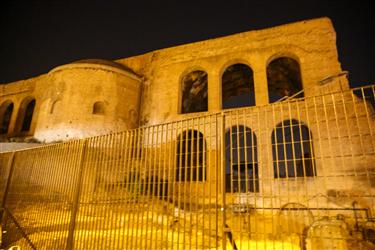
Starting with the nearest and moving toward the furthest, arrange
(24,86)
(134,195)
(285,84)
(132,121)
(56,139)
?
1. (134,195)
2. (56,139)
3. (132,121)
4. (285,84)
5. (24,86)

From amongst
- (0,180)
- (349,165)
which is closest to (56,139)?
(0,180)

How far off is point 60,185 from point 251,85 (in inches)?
598

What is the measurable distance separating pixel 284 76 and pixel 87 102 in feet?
38.9

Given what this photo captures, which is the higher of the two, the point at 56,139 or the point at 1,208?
the point at 56,139

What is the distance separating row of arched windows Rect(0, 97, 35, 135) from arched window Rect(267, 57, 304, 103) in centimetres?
1794

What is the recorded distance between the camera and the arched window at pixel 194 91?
16234 millimetres

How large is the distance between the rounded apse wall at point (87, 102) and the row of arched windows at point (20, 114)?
544 centimetres

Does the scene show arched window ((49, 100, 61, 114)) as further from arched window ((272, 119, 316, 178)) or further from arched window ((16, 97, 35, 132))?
arched window ((272, 119, 316, 178))

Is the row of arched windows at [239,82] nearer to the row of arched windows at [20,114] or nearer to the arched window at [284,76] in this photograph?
the arched window at [284,76]

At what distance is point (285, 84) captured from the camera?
56.9 ft

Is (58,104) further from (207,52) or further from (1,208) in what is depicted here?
(1,208)

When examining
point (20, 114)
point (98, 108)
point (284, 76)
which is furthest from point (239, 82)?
point (20, 114)

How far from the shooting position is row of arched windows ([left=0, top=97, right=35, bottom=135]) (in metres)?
20.1

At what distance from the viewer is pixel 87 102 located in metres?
15.0
